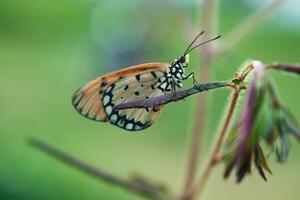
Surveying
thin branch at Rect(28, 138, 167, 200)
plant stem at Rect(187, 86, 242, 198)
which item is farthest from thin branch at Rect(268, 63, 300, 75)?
thin branch at Rect(28, 138, 167, 200)

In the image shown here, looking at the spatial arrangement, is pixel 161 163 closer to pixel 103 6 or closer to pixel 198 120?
pixel 198 120

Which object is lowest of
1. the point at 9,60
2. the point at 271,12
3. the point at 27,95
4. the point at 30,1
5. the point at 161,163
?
the point at 271,12

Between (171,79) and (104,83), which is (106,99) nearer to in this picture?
(104,83)

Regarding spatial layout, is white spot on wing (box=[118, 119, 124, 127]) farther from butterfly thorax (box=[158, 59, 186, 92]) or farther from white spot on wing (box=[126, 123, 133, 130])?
butterfly thorax (box=[158, 59, 186, 92])

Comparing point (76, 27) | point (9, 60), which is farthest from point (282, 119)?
point (76, 27)

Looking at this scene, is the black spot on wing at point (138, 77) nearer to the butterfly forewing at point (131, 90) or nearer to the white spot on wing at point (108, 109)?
the butterfly forewing at point (131, 90)

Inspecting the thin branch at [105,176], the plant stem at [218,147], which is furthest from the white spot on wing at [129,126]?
the thin branch at [105,176]
